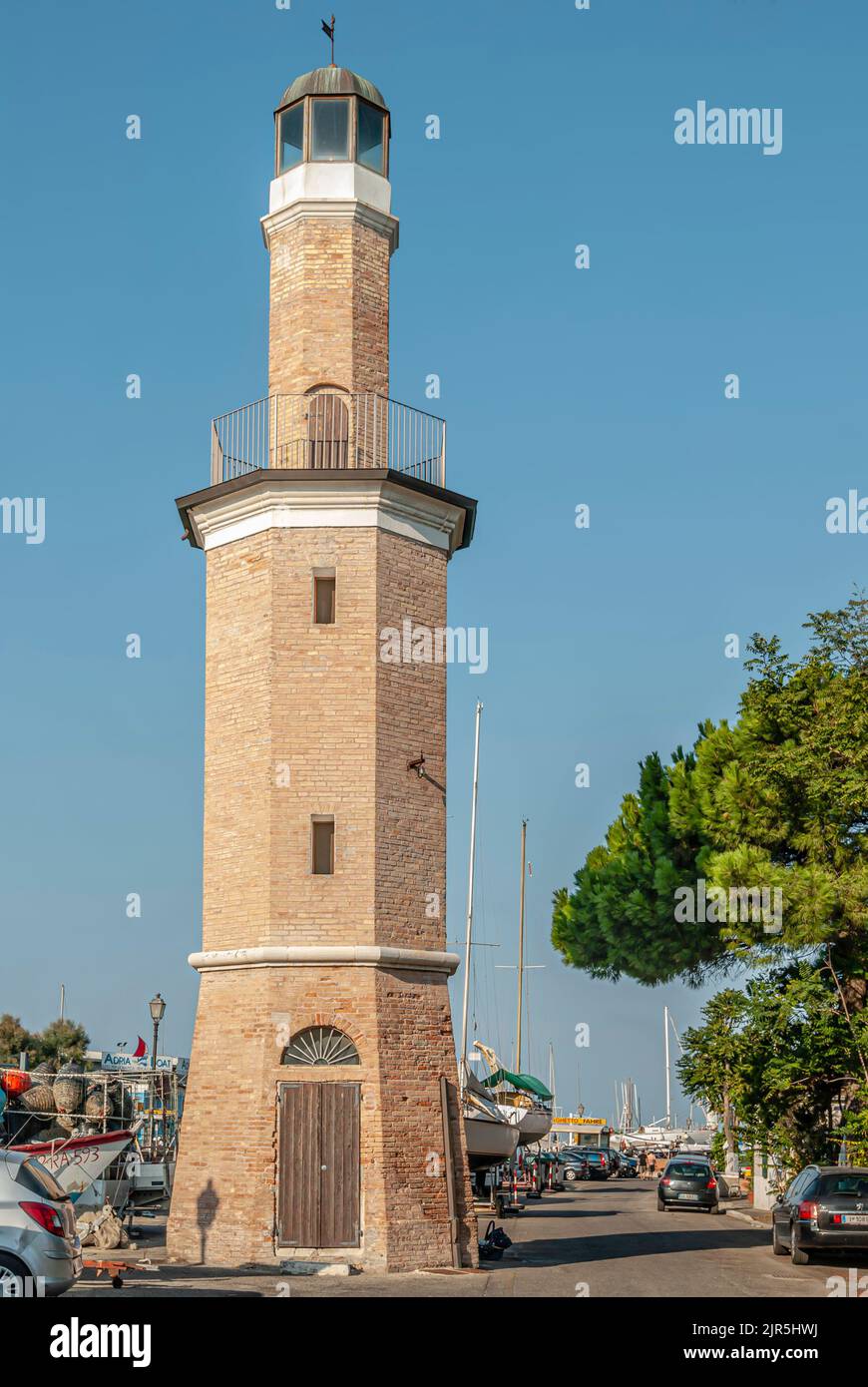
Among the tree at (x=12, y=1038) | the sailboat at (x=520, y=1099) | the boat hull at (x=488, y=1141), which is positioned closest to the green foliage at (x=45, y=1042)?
the tree at (x=12, y=1038)

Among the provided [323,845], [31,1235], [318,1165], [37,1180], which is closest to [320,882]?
[323,845]

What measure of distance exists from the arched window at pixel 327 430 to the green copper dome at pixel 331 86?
558cm

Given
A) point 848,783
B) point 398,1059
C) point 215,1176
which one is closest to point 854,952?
point 848,783

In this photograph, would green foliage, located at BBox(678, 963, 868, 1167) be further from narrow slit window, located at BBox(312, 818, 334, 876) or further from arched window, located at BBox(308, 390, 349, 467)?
arched window, located at BBox(308, 390, 349, 467)

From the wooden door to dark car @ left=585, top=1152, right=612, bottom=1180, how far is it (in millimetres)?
45292

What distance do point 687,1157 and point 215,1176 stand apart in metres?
24.5

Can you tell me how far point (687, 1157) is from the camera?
143ft

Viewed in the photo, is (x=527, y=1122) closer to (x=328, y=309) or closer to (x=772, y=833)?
(x=772, y=833)

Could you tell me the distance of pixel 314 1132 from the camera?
2186cm

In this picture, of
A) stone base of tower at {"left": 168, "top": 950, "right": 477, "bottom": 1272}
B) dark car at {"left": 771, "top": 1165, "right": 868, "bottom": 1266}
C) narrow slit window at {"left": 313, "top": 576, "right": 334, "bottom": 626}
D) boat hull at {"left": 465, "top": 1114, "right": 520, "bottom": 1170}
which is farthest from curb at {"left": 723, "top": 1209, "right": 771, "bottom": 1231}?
narrow slit window at {"left": 313, "top": 576, "right": 334, "bottom": 626}

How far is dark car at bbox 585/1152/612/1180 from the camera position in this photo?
213ft

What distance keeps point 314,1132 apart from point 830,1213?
24.3ft

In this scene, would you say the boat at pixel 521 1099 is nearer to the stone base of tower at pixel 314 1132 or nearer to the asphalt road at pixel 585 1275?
the asphalt road at pixel 585 1275
